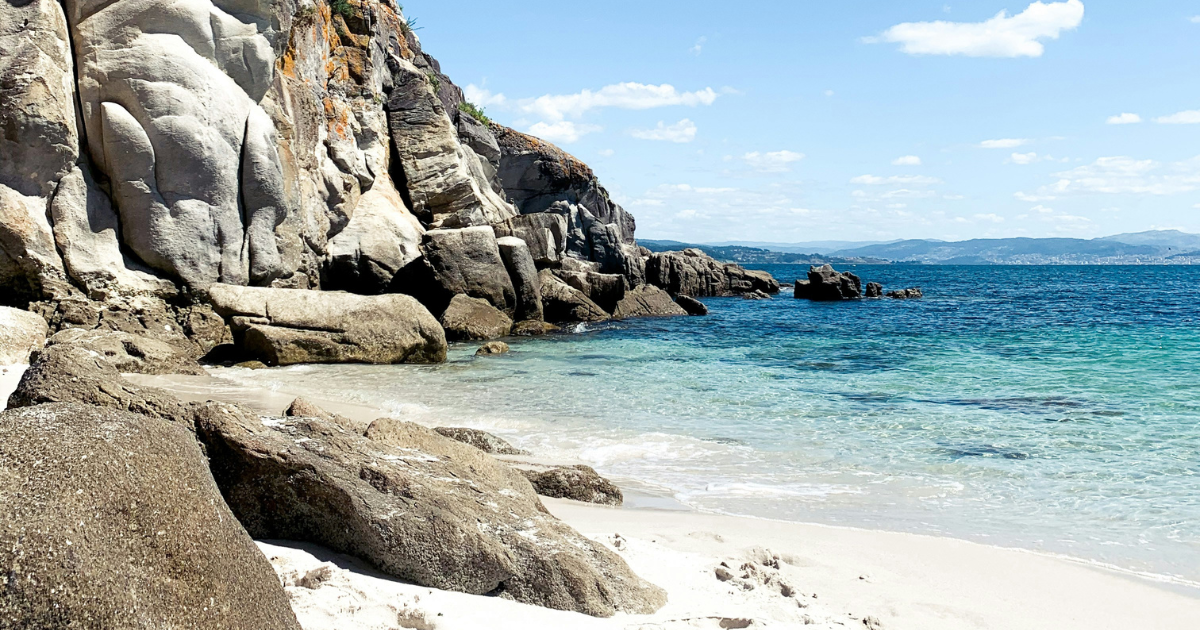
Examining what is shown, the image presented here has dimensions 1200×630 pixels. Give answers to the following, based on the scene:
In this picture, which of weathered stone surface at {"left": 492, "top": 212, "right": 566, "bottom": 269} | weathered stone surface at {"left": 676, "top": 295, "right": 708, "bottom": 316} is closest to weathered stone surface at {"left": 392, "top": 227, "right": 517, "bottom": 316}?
weathered stone surface at {"left": 492, "top": 212, "right": 566, "bottom": 269}

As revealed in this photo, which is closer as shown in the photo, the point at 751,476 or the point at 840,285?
the point at 751,476

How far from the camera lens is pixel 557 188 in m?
43.2

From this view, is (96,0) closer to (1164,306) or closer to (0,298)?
(0,298)

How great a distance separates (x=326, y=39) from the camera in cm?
2039

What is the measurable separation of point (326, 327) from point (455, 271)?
5.51m

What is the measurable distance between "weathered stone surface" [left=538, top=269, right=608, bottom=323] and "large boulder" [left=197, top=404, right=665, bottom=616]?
60.8ft

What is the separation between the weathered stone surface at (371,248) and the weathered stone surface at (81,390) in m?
15.0

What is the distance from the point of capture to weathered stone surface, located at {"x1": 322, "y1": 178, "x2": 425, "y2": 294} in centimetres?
1873

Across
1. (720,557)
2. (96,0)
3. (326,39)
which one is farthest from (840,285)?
(720,557)

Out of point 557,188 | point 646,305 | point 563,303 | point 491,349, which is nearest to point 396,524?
point 491,349

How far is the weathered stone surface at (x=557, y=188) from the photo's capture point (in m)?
41.2

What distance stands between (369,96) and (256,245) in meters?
8.49

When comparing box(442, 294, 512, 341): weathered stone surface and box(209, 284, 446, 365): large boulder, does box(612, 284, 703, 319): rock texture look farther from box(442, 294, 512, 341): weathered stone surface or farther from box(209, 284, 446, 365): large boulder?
box(209, 284, 446, 365): large boulder

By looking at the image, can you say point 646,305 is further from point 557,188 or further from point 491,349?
point 557,188
